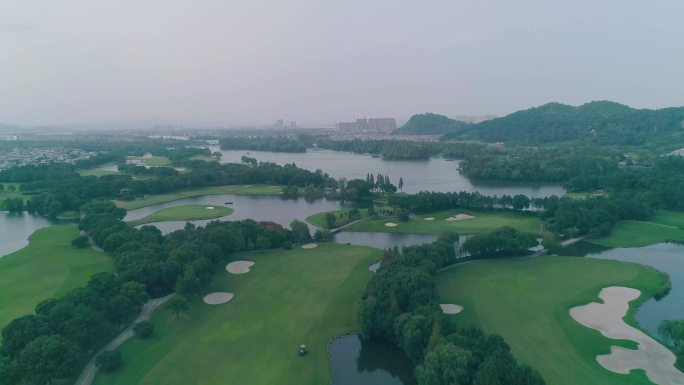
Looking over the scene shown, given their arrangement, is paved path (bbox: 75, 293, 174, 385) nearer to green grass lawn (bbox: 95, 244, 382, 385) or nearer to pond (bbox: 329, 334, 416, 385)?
green grass lawn (bbox: 95, 244, 382, 385)

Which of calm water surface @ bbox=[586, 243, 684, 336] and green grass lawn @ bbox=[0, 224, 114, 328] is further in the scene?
green grass lawn @ bbox=[0, 224, 114, 328]

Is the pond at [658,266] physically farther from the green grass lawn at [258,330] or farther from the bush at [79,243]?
the bush at [79,243]

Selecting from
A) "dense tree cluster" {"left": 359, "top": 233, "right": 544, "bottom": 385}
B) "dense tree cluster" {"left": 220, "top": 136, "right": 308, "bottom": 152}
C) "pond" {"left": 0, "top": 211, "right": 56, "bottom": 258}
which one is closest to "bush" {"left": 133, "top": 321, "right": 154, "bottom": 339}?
"dense tree cluster" {"left": 359, "top": 233, "right": 544, "bottom": 385}

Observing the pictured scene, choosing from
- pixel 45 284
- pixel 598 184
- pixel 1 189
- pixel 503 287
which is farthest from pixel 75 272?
pixel 598 184

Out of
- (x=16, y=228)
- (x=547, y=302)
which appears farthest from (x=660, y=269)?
(x=16, y=228)

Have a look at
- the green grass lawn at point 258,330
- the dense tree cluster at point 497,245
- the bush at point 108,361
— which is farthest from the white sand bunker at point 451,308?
the bush at point 108,361
